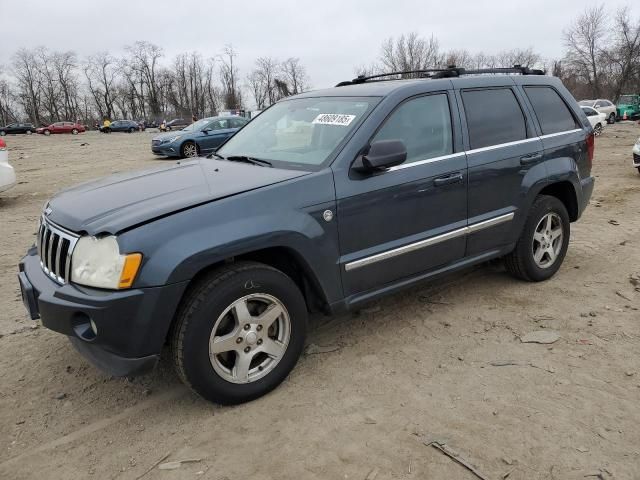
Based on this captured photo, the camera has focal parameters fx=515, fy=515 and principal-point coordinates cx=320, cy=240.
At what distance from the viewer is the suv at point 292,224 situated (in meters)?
Result: 2.58

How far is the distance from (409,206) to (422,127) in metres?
0.62

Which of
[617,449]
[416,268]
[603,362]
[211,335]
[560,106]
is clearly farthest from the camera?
[560,106]

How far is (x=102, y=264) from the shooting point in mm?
2541

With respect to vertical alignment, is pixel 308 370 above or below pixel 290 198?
below

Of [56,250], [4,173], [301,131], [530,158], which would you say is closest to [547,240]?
[530,158]

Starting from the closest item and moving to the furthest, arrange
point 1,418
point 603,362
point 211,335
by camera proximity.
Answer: point 211,335 → point 1,418 → point 603,362

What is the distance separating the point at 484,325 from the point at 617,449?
1.45 m

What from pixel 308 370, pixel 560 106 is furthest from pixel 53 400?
pixel 560 106

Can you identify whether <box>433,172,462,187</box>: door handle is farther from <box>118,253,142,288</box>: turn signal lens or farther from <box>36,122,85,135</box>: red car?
<box>36,122,85,135</box>: red car

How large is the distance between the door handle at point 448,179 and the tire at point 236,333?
1.28 meters

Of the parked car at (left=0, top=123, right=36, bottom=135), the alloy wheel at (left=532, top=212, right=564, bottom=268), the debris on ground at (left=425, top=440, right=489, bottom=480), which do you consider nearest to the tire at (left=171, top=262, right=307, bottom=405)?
the debris on ground at (left=425, top=440, right=489, bottom=480)

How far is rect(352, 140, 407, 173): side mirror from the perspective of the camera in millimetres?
3115

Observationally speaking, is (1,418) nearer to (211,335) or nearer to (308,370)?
(211,335)

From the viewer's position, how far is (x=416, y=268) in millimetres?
3592
